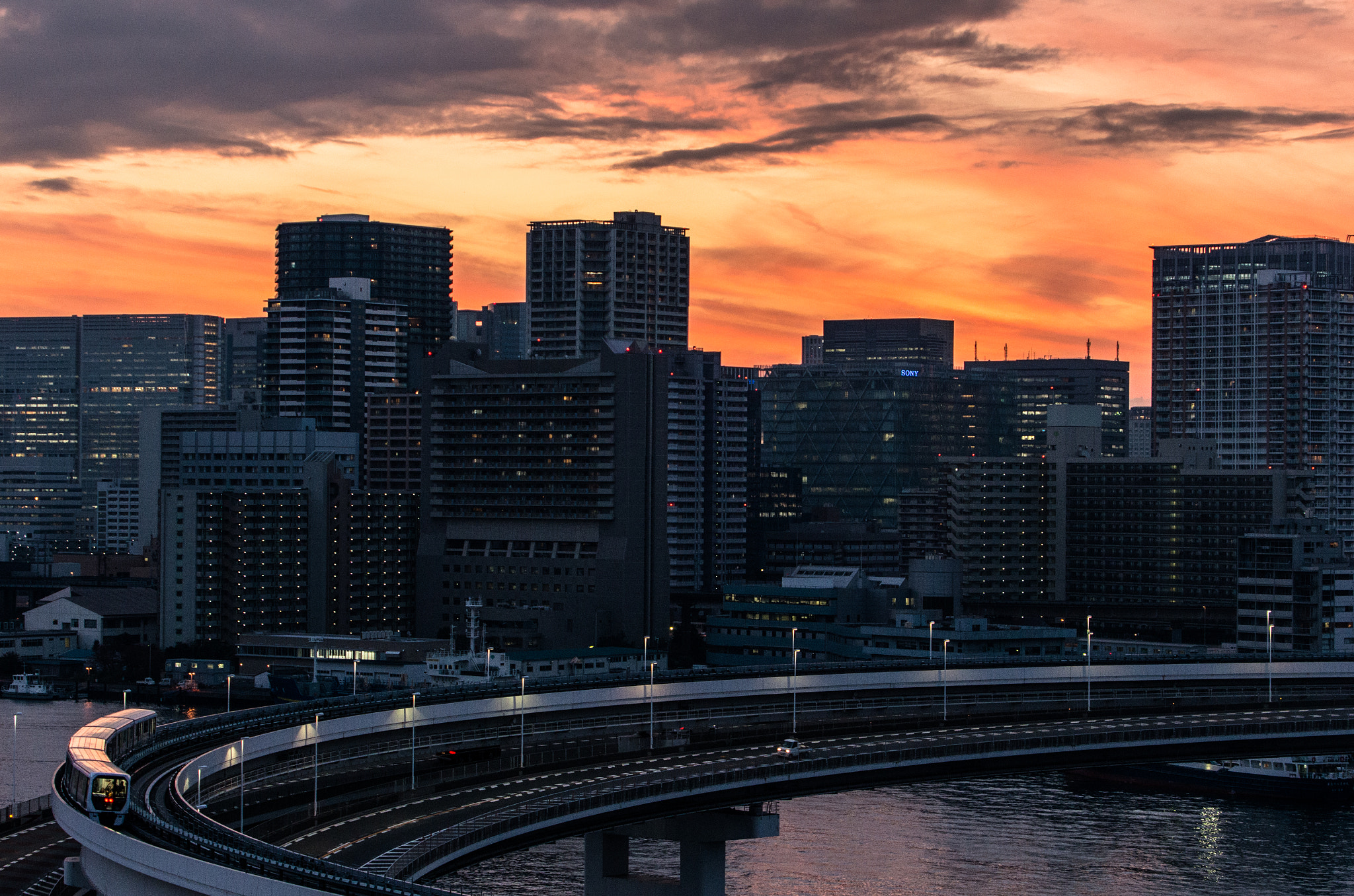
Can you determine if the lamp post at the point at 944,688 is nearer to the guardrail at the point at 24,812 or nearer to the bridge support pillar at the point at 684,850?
the bridge support pillar at the point at 684,850

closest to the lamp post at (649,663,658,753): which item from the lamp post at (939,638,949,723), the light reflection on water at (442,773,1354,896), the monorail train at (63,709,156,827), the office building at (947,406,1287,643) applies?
the light reflection on water at (442,773,1354,896)

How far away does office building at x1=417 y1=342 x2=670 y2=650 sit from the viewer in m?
156

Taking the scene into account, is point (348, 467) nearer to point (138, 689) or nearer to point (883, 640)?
point (138, 689)

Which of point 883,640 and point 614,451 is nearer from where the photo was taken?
point 883,640

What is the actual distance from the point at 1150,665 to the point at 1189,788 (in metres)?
23.8

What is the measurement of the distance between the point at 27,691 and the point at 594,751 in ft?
318

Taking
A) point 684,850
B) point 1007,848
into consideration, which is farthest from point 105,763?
point 1007,848

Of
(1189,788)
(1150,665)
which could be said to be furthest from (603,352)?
(1150,665)

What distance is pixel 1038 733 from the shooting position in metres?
69.9

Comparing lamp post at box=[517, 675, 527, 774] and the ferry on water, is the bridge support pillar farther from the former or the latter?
the ferry on water

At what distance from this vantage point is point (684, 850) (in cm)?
6266

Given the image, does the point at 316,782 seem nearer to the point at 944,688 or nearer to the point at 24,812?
the point at 24,812

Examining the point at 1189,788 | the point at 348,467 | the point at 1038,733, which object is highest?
the point at 348,467

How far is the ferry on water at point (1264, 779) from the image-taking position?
102 metres
